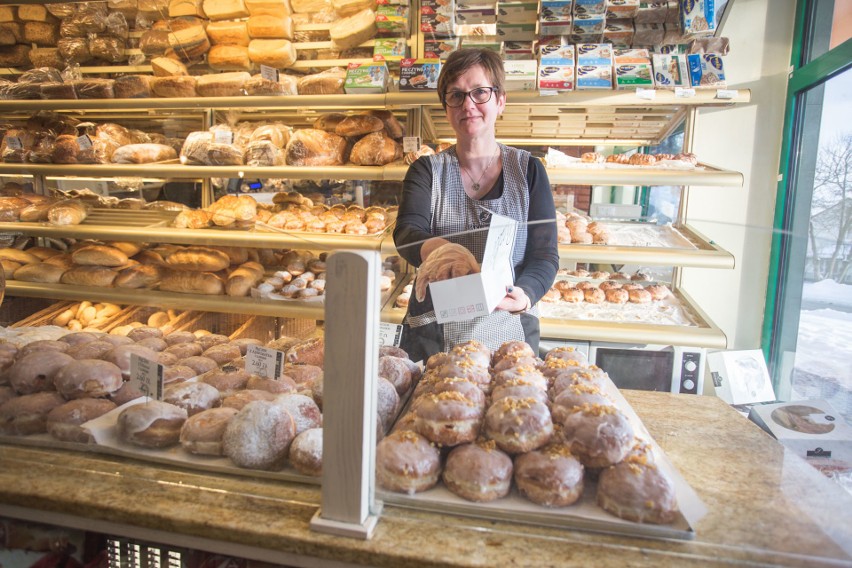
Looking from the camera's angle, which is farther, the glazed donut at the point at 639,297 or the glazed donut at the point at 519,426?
the glazed donut at the point at 639,297

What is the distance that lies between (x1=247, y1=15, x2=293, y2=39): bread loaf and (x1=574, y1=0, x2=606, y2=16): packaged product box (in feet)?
5.63

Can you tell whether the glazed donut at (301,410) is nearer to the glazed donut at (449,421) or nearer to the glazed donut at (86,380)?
the glazed donut at (449,421)

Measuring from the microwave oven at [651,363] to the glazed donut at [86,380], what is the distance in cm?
190

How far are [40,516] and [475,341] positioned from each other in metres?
0.97

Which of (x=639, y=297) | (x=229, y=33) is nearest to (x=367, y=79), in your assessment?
(x=229, y=33)

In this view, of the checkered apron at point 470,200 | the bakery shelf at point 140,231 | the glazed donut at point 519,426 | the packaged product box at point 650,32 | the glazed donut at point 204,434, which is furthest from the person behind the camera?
the bakery shelf at point 140,231

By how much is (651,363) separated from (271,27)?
2.94 metres

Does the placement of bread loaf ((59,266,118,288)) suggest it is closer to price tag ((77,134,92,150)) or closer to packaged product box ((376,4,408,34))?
price tag ((77,134,92,150))

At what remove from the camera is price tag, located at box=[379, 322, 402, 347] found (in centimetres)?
104

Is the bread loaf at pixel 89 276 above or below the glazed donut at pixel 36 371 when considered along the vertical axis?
below

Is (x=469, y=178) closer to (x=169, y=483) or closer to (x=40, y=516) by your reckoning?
(x=169, y=483)

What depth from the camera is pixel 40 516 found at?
39.1 inches

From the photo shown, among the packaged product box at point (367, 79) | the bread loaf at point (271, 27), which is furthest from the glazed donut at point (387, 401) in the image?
the bread loaf at point (271, 27)

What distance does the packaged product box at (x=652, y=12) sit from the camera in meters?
2.64
